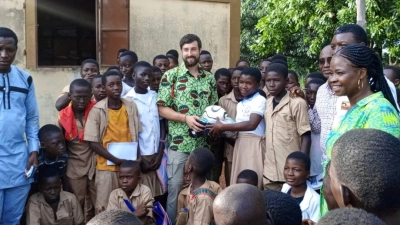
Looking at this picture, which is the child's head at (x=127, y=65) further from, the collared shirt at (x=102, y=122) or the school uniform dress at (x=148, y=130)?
the collared shirt at (x=102, y=122)

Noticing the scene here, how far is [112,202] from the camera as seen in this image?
4.71 metres

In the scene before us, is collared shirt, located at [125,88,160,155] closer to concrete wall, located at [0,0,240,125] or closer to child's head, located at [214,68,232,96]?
child's head, located at [214,68,232,96]

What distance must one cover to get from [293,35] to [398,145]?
492 inches

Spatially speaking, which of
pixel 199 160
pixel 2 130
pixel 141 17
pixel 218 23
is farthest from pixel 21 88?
pixel 218 23

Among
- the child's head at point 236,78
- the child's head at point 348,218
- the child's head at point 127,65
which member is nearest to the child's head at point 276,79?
the child's head at point 236,78

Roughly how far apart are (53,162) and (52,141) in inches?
8.8

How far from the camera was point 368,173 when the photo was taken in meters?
1.83

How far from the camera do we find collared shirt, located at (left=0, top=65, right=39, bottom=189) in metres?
4.21

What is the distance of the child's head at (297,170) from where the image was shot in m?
4.36

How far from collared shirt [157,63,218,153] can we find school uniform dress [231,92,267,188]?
13.8 inches

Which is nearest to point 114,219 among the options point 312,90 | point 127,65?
point 312,90

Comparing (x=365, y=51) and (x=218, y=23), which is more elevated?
(x=218, y=23)

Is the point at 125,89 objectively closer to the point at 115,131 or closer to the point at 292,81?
the point at 115,131

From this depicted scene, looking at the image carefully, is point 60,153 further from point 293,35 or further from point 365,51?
point 293,35
